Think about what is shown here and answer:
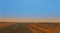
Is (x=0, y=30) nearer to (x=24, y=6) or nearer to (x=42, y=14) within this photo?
(x=24, y=6)

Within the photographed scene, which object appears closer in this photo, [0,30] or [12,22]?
[0,30]

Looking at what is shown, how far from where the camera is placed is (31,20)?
1.16m

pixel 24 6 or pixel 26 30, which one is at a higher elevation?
pixel 24 6

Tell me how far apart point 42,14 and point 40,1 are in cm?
13

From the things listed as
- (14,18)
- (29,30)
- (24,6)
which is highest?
(24,6)

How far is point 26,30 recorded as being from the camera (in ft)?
3.47

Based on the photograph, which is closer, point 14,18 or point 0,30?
point 0,30

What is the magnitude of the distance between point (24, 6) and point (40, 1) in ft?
0.51

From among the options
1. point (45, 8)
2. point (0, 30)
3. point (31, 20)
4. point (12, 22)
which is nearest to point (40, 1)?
point (45, 8)

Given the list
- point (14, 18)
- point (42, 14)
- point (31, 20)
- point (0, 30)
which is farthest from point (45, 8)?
point (0, 30)

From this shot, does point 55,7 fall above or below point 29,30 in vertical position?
above

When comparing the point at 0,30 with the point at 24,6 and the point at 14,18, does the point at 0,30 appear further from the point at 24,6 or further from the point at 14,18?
the point at 24,6

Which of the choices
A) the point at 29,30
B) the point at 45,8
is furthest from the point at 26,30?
the point at 45,8

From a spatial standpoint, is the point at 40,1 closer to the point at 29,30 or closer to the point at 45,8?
the point at 45,8
